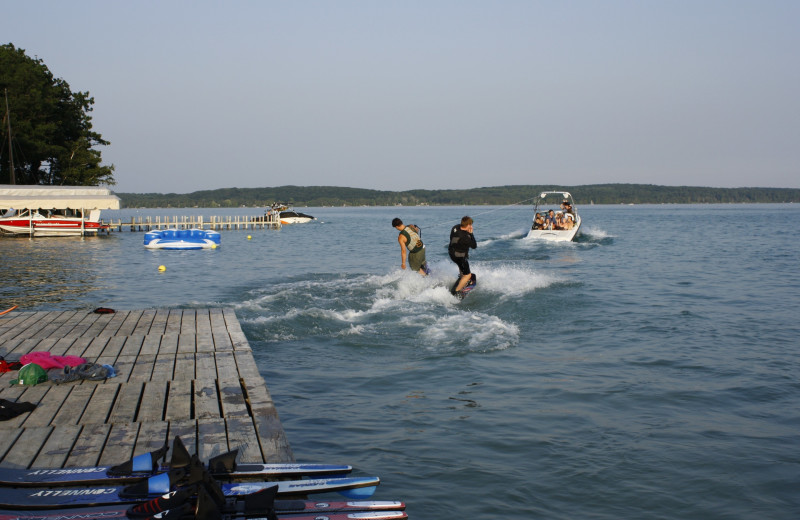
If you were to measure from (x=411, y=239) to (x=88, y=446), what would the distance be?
36.5ft

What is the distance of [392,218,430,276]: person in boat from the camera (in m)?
15.6

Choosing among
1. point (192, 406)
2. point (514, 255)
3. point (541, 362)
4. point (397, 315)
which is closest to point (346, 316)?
point (397, 315)

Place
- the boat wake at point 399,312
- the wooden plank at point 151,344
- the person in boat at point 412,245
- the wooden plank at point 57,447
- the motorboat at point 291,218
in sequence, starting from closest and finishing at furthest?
the wooden plank at point 57,447 < the wooden plank at point 151,344 < the boat wake at point 399,312 < the person in boat at point 412,245 < the motorboat at point 291,218

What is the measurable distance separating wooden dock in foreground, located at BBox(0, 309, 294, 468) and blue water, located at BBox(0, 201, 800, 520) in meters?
0.88

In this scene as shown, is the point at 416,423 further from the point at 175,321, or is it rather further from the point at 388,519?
the point at 175,321

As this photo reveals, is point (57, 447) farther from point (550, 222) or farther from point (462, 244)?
point (550, 222)

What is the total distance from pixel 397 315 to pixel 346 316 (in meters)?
1.06

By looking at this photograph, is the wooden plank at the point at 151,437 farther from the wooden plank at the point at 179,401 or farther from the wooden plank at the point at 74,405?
the wooden plank at the point at 74,405

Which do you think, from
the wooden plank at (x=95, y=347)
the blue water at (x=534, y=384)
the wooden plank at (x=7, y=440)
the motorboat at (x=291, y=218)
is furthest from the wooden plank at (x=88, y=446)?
the motorboat at (x=291, y=218)

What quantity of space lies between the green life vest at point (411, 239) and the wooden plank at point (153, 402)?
9318 mm

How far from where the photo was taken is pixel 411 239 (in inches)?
618

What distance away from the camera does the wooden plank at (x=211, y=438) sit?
500cm

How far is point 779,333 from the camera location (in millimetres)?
12242

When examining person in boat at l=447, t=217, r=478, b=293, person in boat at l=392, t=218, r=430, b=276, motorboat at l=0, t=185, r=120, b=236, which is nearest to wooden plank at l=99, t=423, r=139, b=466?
person in boat at l=447, t=217, r=478, b=293
